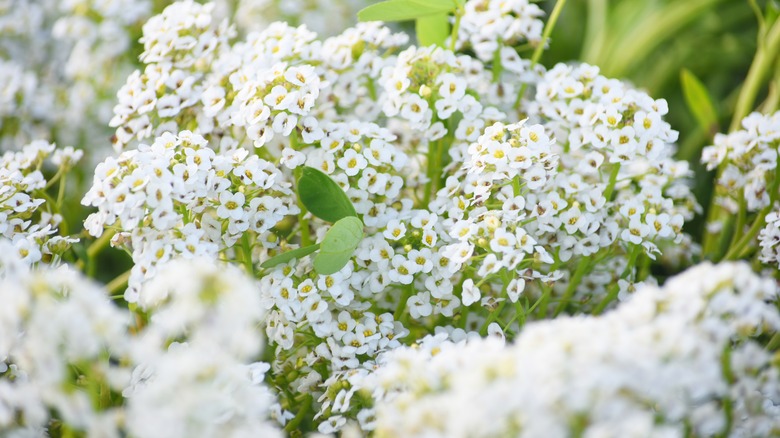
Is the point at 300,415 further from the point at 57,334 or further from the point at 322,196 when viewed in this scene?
the point at 57,334

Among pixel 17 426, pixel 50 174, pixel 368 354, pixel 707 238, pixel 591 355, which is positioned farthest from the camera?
pixel 50 174

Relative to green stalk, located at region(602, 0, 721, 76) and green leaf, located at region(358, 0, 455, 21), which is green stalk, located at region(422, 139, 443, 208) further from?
green stalk, located at region(602, 0, 721, 76)

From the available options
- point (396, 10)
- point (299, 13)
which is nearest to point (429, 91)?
point (396, 10)

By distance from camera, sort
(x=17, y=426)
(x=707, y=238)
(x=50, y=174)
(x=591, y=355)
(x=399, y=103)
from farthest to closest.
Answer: (x=50, y=174) → (x=707, y=238) → (x=399, y=103) → (x=17, y=426) → (x=591, y=355)

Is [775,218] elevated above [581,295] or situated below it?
above

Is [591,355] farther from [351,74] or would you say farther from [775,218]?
[351,74]

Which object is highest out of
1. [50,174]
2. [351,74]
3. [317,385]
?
[351,74]

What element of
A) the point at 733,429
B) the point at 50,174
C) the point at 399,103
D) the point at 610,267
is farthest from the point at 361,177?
the point at 50,174
